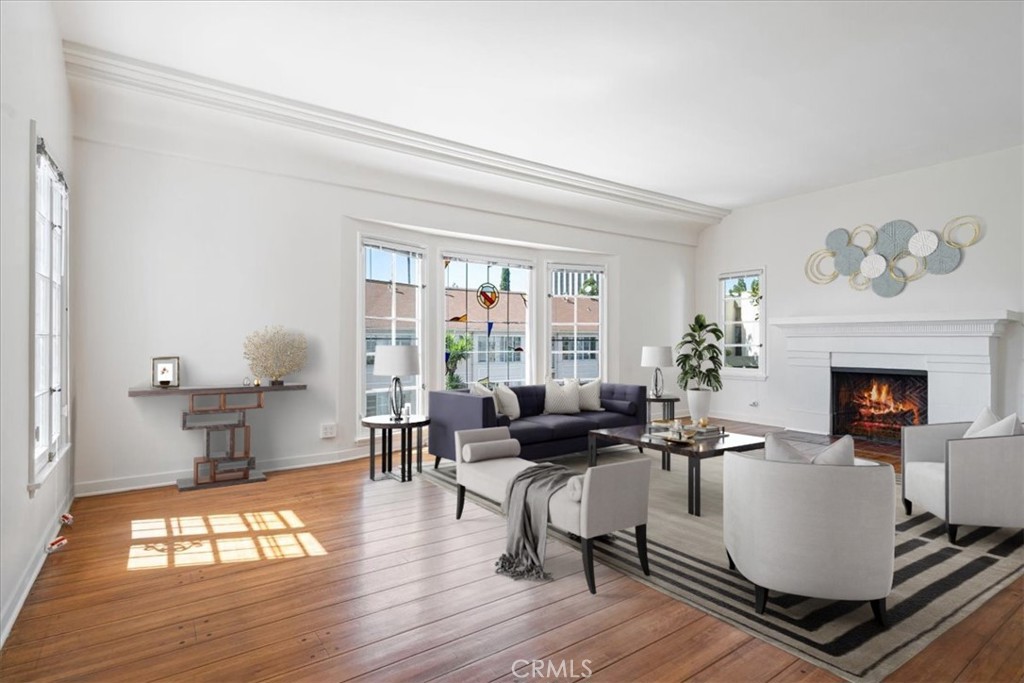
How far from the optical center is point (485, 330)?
726 centimetres

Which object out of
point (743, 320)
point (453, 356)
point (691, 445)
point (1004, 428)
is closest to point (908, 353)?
point (743, 320)

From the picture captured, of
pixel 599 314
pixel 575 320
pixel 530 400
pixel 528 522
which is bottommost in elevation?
pixel 528 522

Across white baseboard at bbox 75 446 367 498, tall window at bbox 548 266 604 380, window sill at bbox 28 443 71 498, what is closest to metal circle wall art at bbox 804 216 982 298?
tall window at bbox 548 266 604 380

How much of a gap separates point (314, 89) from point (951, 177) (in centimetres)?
689

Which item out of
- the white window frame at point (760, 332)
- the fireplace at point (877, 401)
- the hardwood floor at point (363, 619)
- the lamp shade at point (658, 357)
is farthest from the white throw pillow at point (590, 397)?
the fireplace at point (877, 401)

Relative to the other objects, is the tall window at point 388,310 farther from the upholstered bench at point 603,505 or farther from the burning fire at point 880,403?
the burning fire at point 880,403

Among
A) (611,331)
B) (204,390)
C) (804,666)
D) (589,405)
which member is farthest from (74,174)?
(611,331)

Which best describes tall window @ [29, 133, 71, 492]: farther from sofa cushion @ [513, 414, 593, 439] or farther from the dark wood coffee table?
the dark wood coffee table

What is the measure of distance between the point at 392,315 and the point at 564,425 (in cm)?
240

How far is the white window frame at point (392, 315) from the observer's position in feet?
19.7

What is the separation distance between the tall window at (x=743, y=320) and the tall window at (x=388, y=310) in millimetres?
5014

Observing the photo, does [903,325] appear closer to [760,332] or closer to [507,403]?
[760,332]

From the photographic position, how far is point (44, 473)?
3.16m

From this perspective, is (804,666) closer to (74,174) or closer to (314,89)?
(314,89)
